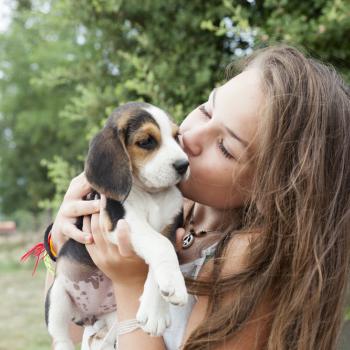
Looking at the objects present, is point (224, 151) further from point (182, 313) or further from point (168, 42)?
point (168, 42)

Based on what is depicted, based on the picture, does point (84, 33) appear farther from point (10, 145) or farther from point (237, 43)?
point (10, 145)

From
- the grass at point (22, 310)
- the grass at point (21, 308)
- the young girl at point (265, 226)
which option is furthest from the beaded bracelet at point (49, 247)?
the grass at point (21, 308)

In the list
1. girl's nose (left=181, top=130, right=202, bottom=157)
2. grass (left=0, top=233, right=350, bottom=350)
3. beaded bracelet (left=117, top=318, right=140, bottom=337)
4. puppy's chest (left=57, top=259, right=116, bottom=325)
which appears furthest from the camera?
grass (left=0, top=233, right=350, bottom=350)

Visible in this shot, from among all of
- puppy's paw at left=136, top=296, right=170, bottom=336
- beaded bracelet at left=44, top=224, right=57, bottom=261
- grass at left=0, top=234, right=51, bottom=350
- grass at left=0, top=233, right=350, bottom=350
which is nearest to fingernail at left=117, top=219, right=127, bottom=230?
puppy's paw at left=136, top=296, right=170, bottom=336

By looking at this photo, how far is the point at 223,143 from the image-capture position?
2225 mm

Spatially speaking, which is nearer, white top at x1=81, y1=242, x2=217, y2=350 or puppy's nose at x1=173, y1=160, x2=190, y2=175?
puppy's nose at x1=173, y1=160, x2=190, y2=175

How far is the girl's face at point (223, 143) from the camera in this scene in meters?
2.21

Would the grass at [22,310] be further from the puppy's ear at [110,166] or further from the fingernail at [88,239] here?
the puppy's ear at [110,166]

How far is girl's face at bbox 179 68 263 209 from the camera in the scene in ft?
7.25

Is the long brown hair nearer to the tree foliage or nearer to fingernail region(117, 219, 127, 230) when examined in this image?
fingernail region(117, 219, 127, 230)

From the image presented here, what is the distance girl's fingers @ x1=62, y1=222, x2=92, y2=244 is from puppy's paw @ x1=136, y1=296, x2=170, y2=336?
484mm

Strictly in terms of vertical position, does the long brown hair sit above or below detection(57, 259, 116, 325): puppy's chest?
above

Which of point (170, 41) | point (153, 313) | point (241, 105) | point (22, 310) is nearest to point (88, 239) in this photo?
point (153, 313)

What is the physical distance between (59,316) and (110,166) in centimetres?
77
